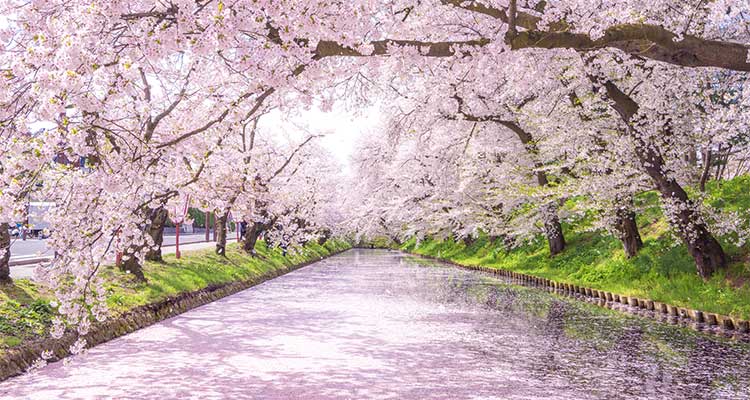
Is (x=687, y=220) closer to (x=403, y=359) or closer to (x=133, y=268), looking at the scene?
(x=403, y=359)

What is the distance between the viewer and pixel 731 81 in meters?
14.4

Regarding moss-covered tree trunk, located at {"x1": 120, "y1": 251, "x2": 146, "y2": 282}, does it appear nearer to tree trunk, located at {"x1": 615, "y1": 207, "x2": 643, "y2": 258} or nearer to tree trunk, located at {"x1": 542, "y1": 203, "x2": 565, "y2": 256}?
tree trunk, located at {"x1": 615, "y1": 207, "x2": 643, "y2": 258}

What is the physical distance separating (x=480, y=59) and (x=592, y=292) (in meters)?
11.9

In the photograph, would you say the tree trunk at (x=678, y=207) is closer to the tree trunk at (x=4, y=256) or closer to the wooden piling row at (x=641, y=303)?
the wooden piling row at (x=641, y=303)

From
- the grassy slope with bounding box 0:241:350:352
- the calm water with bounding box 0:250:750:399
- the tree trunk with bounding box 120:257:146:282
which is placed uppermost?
the tree trunk with bounding box 120:257:146:282

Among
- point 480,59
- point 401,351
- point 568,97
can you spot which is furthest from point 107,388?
point 568,97

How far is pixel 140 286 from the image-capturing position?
52.6 feet

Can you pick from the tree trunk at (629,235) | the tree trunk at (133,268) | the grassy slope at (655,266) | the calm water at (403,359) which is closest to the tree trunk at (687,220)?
the grassy slope at (655,266)

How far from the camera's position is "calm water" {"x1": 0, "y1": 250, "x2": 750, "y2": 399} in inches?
303

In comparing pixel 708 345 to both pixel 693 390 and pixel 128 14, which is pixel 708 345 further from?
pixel 128 14

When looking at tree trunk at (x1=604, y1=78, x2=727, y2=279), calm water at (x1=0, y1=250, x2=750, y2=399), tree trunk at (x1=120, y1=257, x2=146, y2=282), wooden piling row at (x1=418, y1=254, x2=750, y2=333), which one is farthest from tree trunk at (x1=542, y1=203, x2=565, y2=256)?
tree trunk at (x1=120, y1=257, x2=146, y2=282)

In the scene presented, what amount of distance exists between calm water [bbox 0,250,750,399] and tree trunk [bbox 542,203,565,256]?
35.3 ft

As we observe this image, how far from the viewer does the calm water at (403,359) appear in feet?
25.3

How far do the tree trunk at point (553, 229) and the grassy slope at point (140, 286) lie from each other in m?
12.7
